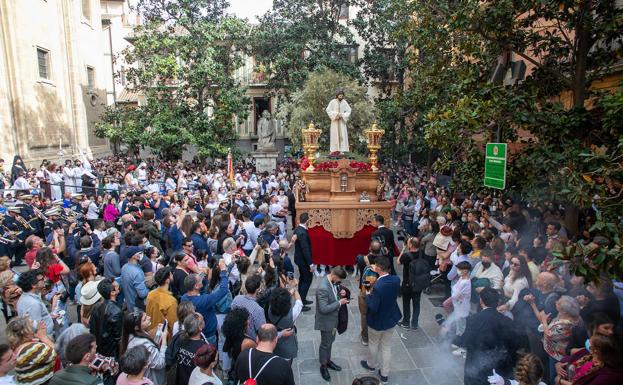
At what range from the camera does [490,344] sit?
427 cm

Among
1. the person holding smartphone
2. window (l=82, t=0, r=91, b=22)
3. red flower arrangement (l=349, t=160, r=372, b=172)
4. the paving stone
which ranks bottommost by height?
the paving stone

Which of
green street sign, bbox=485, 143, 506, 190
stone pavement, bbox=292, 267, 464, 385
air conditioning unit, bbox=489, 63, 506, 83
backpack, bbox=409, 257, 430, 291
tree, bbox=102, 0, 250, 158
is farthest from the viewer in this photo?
tree, bbox=102, 0, 250, 158

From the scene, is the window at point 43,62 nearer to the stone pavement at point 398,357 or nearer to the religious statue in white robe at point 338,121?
the religious statue in white robe at point 338,121

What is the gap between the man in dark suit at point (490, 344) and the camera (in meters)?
4.26

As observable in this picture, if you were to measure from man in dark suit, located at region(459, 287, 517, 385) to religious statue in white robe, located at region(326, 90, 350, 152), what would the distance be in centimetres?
875

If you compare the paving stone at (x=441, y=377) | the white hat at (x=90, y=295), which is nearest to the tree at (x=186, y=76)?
the white hat at (x=90, y=295)

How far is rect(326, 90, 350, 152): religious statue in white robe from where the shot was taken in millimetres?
12500

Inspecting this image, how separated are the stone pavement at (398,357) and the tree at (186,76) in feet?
48.1

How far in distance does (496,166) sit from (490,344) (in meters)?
3.75

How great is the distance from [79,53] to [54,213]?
1846 centimetres

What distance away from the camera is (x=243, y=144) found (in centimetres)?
3366

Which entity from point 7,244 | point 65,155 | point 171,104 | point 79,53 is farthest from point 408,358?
point 79,53

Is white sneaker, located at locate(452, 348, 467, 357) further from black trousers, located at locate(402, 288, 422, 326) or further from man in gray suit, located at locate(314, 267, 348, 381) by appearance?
man in gray suit, located at locate(314, 267, 348, 381)

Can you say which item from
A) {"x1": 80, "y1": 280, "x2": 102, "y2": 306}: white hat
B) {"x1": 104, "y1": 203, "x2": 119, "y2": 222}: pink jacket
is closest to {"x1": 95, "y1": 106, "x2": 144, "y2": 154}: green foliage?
{"x1": 104, "y1": 203, "x2": 119, "y2": 222}: pink jacket
